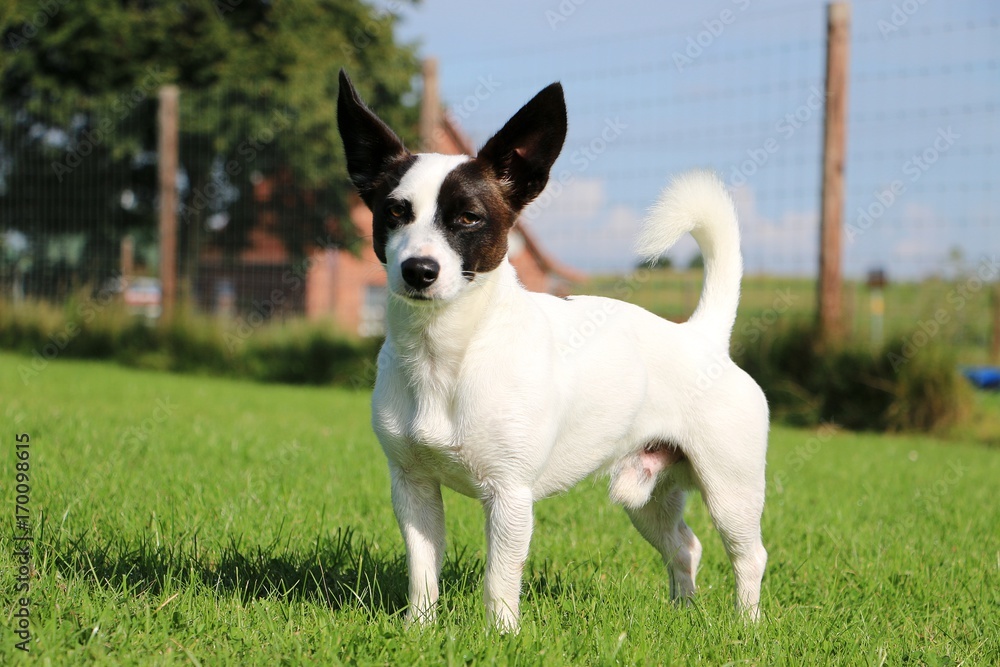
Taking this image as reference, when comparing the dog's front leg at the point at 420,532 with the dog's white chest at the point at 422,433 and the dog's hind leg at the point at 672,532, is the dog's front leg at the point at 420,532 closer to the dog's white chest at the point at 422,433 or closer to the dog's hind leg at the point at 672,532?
the dog's white chest at the point at 422,433

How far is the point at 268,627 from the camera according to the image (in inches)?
102

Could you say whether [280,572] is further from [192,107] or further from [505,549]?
[192,107]

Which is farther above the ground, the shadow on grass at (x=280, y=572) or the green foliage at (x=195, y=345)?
the shadow on grass at (x=280, y=572)

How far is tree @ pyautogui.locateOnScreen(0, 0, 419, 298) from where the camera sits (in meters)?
15.2

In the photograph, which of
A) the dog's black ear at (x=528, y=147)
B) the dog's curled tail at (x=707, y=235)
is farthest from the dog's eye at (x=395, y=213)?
the dog's curled tail at (x=707, y=235)

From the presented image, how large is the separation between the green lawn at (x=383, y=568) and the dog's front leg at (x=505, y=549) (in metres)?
0.11

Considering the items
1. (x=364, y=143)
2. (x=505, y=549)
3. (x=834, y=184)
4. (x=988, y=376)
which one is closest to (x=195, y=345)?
(x=834, y=184)

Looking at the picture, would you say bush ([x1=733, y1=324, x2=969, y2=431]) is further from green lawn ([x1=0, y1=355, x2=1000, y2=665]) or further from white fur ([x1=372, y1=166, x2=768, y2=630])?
white fur ([x1=372, y1=166, x2=768, y2=630])

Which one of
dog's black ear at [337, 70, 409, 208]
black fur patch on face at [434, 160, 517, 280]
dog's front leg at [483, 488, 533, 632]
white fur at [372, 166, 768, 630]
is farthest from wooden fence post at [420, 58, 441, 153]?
dog's front leg at [483, 488, 533, 632]

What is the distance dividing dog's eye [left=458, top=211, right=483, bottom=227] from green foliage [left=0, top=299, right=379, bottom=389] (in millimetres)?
8296

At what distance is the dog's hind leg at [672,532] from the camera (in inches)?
135

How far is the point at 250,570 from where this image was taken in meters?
3.17

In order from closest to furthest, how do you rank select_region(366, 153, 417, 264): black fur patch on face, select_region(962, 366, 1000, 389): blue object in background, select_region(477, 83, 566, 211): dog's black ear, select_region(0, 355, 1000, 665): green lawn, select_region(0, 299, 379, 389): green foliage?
select_region(0, 355, 1000, 665): green lawn < select_region(366, 153, 417, 264): black fur patch on face < select_region(477, 83, 566, 211): dog's black ear < select_region(0, 299, 379, 389): green foliage < select_region(962, 366, 1000, 389): blue object in background

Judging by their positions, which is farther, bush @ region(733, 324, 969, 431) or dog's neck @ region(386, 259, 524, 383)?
bush @ region(733, 324, 969, 431)
